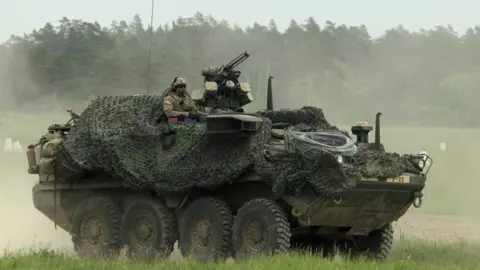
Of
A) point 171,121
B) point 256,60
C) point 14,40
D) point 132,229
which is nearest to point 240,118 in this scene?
point 171,121

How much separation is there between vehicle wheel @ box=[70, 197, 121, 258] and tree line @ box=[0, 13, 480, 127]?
11.2 meters

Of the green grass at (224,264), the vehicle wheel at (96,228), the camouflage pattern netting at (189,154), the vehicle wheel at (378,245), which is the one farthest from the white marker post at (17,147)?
the green grass at (224,264)

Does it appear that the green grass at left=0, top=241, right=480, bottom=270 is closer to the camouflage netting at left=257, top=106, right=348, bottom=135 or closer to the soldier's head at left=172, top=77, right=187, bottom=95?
the camouflage netting at left=257, top=106, right=348, bottom=135

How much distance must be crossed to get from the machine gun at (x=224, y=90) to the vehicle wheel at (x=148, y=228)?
195 cm

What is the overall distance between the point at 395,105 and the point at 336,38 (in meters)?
2.50

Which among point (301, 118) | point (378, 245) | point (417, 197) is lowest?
point (378, 245)

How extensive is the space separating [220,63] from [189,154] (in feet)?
45.2

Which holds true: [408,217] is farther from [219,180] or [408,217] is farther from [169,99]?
[219,180]

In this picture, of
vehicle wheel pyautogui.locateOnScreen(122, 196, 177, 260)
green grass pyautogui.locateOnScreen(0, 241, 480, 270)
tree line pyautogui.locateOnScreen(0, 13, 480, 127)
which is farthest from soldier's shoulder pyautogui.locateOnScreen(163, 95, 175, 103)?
tree line pyautogui.locateOnScreen(0, 13, 480, 127)

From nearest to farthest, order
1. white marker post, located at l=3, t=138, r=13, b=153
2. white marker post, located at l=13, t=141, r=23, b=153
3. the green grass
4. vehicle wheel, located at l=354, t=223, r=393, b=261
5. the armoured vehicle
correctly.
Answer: the green grass → the armoured vehicle → vehicle wheel, located at l=354, t=223, r=393, b=261 → white marker post, located at l=13, t=141, r=23, b=153 → white marker post, located at l=3, t=138, r=13, b=153

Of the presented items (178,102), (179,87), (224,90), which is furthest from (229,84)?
(178,102)

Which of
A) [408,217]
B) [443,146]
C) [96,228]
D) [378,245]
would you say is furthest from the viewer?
[443,146]

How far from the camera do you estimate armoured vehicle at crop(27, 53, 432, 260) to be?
15.5 meters

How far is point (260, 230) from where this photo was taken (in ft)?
52.0
